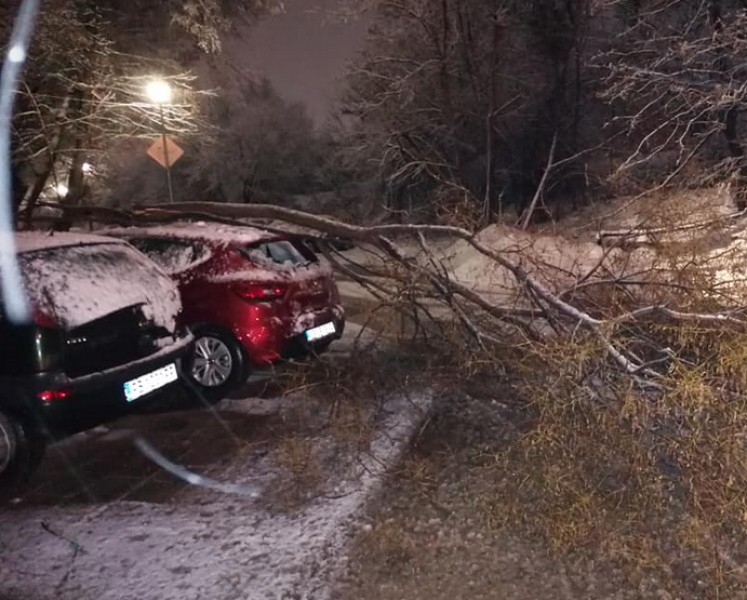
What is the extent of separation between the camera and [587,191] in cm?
1939

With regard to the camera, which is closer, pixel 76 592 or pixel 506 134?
pixel 76 592

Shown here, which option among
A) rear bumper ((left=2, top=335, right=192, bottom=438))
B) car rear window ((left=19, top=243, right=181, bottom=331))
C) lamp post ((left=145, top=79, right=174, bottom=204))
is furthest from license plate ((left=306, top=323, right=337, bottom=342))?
lamp post ((left=145, top=79, right=174, bottom=204))

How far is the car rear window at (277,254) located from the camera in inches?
236

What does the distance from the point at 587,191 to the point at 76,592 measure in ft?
61.0

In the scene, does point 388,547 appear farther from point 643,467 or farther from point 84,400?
point 84,400

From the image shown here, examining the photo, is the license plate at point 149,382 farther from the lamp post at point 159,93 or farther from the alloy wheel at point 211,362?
the lamp post at point 159,93

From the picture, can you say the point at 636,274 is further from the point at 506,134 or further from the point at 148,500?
the point at 506,134

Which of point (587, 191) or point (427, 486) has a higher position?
point (587, 191)

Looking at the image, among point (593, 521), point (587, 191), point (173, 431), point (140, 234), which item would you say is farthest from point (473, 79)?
point (593, 521)

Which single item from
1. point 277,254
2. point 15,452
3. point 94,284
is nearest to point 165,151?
point 277,254

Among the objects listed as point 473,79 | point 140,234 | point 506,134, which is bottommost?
point 140,234

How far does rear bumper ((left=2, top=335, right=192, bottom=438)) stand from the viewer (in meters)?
4.12

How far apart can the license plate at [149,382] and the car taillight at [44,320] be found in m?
0.70

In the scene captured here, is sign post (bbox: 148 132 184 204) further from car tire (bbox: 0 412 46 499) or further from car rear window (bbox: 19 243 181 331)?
car tire (bbox: 0 412 46 499)
